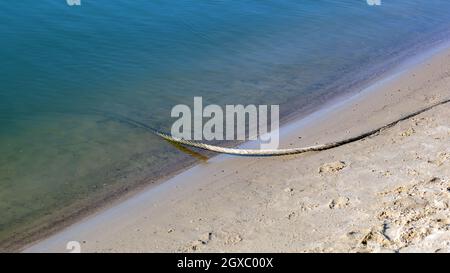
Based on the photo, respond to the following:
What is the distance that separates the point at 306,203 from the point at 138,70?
4.94m

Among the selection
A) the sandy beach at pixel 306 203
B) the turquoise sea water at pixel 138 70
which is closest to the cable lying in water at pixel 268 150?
the sandy beach at pixel 306 203

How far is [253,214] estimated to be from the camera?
6387mm

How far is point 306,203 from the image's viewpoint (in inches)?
254

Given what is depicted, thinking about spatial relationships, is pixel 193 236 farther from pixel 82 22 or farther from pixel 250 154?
pixel 82 22

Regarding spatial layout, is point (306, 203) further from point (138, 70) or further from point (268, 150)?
point (138, 70)

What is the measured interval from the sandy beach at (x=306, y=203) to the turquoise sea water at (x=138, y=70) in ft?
1.89

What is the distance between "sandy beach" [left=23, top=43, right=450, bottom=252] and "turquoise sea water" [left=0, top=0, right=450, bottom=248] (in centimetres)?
58

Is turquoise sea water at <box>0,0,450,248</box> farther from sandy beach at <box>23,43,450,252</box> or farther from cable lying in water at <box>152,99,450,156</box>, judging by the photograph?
sandy beach at <box>23,43,450,252</box>

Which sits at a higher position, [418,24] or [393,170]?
[418,24]

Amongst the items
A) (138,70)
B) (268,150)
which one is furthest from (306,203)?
(138,70)

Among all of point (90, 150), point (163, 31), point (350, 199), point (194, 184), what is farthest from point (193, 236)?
point (163, 31)

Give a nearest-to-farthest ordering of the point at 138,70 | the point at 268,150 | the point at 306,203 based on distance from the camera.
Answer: the point at 306,203 < the point at 268,150 < the point at 138,70

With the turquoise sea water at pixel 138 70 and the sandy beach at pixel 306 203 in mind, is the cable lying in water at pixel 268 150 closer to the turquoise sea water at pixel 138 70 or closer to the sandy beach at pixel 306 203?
the sandy beach at pixel 306 203
